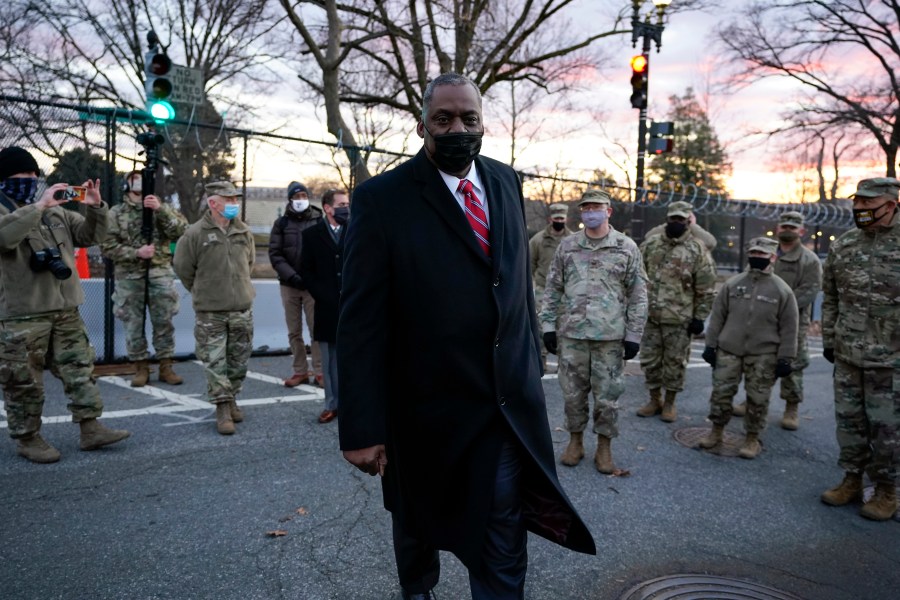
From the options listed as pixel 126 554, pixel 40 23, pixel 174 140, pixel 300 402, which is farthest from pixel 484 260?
pixel 40 23

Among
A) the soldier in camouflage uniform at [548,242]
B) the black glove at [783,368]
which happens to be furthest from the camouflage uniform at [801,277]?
the soldier in camouflage uniform at [548,242]

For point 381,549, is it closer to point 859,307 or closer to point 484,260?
point 484,260

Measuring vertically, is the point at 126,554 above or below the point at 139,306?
below

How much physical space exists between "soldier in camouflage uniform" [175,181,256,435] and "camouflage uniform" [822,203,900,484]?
481 cm

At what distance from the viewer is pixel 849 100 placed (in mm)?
23391

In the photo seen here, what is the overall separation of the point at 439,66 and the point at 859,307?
49.1ft

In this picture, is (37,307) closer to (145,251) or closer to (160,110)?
(145,251)

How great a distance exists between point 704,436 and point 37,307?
5622 millimetres

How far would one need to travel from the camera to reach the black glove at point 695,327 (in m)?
6.57

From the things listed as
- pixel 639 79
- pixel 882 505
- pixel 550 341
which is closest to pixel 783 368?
pixel 882 505

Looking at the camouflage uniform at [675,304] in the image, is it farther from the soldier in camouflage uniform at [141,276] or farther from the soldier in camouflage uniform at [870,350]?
the soldier in camouflage uniform at [141,276]

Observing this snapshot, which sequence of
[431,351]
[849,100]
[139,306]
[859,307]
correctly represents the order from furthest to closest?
[849,100], [139,306], [859,307], [431,351]

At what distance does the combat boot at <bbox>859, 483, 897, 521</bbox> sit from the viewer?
4.43m

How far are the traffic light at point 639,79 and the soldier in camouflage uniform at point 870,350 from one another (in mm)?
8883
